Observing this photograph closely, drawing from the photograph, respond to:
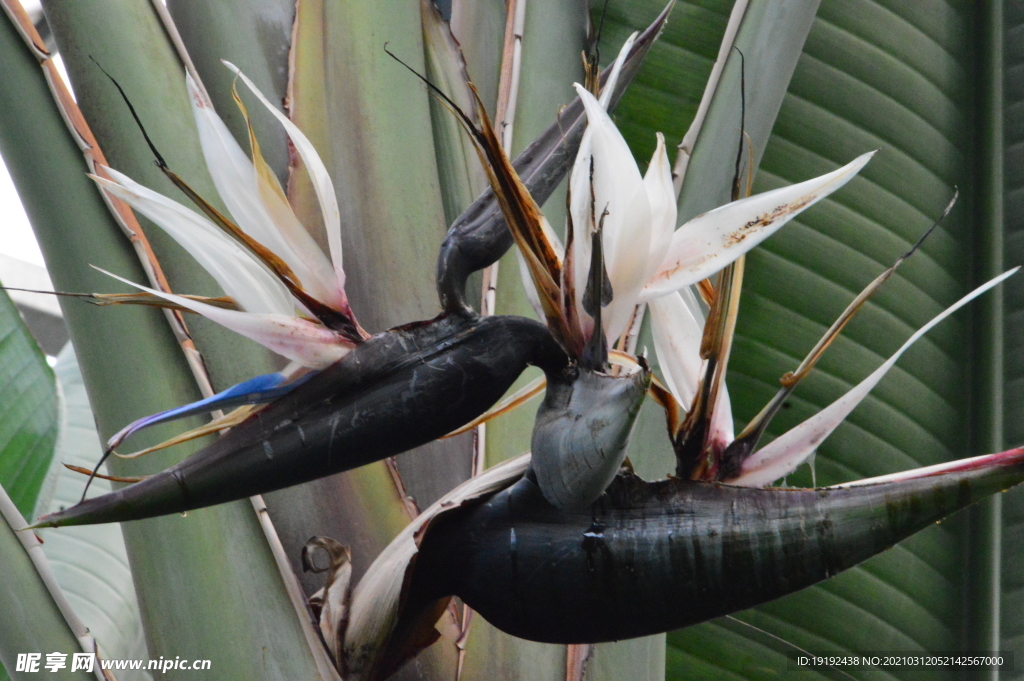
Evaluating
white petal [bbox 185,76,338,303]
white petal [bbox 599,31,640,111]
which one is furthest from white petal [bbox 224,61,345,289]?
white petal [bbox 599,31,640,111]

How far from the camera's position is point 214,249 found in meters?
0.36

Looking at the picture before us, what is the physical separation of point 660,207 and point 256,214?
0.54 ft

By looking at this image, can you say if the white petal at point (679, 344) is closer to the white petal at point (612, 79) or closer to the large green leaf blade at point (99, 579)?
the white petal at point (612, 79)

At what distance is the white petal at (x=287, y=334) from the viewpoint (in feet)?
1.13

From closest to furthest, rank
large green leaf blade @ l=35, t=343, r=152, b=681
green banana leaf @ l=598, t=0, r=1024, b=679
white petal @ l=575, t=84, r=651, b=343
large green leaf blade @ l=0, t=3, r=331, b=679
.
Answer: white petal @ l=575, t=84, r=651, b=343, large green leaf blade @ l=0, t=3, r=331, b=679, green banana leaf @ l=598, t=0, r=1024, b=679, large green leaf blade @ l=35, t=343, r=152, b=681

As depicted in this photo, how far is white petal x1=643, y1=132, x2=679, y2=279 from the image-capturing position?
13.4 inches

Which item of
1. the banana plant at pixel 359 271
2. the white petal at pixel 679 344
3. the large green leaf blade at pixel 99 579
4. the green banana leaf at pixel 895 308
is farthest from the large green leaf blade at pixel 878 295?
the large green leaf blade at pixel 99 579

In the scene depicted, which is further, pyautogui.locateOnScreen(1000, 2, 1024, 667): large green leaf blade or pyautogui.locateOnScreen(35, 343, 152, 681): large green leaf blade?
pyautogui.locateOnScreen(35, 343, 152, 681): large green leaf blade

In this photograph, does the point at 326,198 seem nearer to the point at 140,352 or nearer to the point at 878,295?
the point at 140,352

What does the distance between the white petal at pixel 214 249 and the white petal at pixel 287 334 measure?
0.04 feet

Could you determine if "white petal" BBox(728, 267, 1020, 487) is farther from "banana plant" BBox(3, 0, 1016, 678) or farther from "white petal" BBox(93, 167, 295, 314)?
"white petal" BBox(93, 167, 295, 314)

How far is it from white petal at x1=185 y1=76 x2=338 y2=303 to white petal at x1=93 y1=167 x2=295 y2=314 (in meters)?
0.01

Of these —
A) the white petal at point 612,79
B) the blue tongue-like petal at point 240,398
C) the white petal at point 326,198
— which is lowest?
the blue tongue-like petal at point 240,398

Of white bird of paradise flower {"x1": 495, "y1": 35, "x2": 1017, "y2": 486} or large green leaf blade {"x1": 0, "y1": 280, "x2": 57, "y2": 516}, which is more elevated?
large green leaf blade {"x1": 0, "y1": 280, "x2": 57, "y2": 516}
